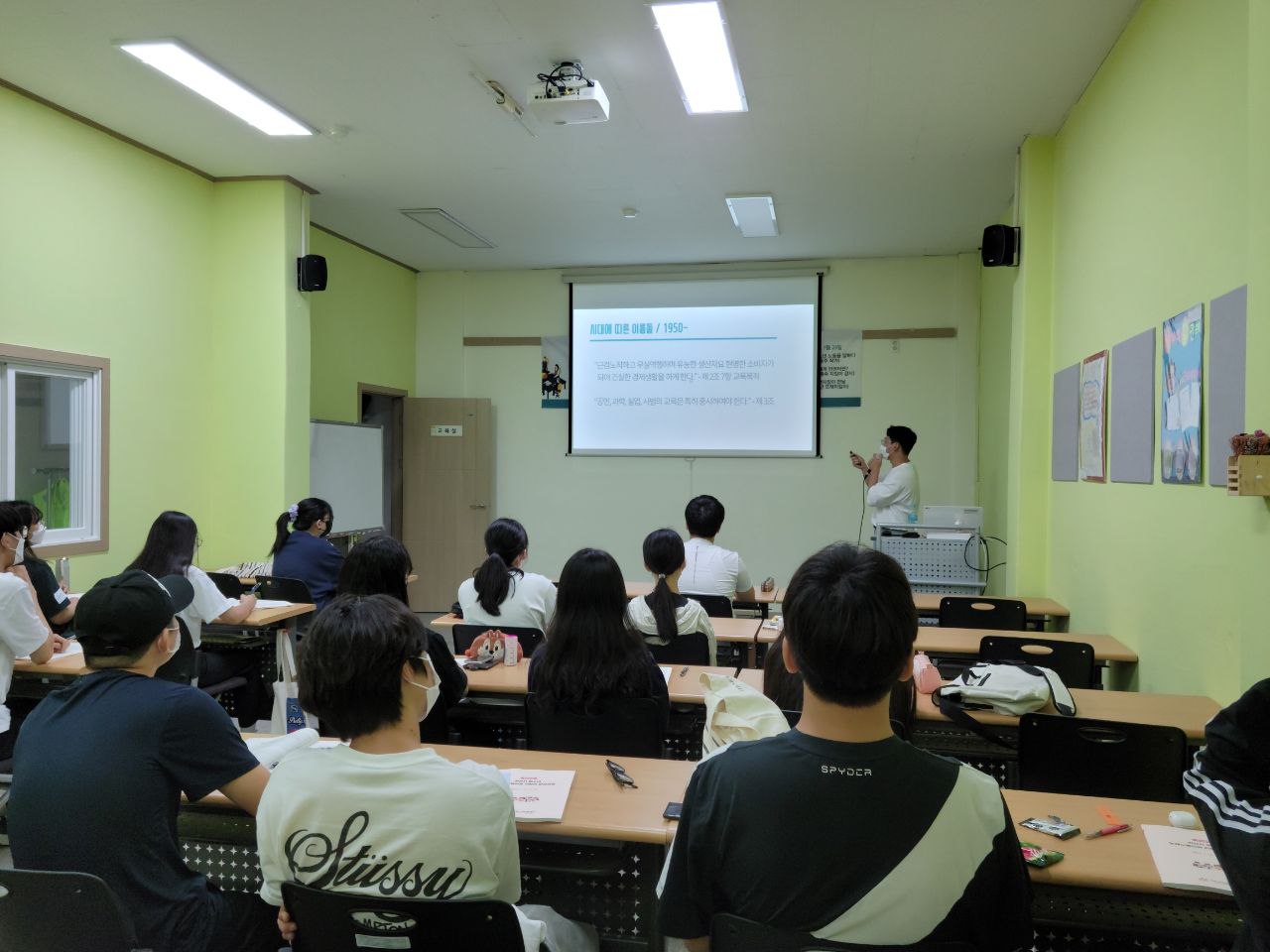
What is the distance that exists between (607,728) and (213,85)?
3.56 metres

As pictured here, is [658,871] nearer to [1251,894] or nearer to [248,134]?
[1251,894]

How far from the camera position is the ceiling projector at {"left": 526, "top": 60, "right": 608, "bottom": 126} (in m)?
3.90

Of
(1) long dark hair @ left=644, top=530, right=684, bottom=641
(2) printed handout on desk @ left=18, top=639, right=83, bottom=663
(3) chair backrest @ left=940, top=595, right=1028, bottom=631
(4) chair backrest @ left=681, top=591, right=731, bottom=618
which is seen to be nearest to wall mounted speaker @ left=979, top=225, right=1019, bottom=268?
(3) chair backrest @ left=940, top=595, right=1028, bottom=631

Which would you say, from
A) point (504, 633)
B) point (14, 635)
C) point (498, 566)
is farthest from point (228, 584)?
point (504, 633)

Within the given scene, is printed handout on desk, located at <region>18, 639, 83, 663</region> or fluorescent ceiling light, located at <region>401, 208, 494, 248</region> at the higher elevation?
fluorescent ceiling light, located at <region>401, 208, 494, 248</region>

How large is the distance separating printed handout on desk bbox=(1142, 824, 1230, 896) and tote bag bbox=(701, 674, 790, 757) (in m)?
0.70

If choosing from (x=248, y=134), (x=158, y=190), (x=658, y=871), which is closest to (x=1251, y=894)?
(x=658, y=871)

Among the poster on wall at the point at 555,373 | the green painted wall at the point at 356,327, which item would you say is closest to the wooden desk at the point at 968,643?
the green painted wall at the point at 356,327

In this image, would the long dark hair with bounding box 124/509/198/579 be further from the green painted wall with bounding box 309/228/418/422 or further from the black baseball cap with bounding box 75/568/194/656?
the green painted wall with bounding box 309/228/418/422

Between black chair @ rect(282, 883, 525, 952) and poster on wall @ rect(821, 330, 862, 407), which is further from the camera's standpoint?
poster on wall @ rect(821, 330, 862, 407)

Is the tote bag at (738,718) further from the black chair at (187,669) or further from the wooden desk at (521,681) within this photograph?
the black chair at (187,669)

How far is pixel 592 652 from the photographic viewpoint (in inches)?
96.8

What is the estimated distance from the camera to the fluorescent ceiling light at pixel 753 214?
578cm

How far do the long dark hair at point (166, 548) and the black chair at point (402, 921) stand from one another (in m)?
2.68
